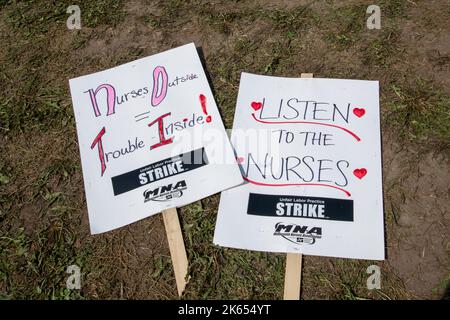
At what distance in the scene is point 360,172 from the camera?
4.78 ft

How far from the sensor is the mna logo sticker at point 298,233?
137cm

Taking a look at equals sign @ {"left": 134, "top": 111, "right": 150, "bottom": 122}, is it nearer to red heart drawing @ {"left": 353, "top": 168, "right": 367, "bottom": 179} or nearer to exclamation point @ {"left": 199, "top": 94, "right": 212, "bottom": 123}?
exclamation point @ {"left": 199, "top": 94, "right": 212, "bottom": 123}

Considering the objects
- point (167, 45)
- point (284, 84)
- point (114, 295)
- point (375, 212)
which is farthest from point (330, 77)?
point (114, 295)

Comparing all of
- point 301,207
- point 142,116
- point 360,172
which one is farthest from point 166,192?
point 360,172

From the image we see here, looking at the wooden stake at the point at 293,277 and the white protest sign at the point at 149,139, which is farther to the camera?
the white protest sign at the point at 149,139

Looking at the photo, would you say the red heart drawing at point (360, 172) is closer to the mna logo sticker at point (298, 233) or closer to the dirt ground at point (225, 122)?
the dirt ground at point (225, 122)

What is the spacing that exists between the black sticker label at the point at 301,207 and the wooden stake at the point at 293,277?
0.15 meters

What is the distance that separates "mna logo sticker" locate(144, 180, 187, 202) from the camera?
1471mm

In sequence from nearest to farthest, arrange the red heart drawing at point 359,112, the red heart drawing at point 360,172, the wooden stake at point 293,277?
the wooden stake at point 293,277 < the red heart drawing at point 360,172 < the red heart drawing at point 359,112

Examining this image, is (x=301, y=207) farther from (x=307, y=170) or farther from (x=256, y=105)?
(x=256, y=105)

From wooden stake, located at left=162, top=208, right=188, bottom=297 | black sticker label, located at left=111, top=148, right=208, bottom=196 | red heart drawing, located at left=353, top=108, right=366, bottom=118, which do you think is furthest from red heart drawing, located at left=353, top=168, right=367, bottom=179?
wooden stake, located at left=162, top=208, right=188, bottom=297

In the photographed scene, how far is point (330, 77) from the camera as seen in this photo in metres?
1.68

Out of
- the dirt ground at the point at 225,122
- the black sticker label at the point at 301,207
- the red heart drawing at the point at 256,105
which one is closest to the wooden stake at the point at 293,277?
the dirt ground at the point at 225,122
